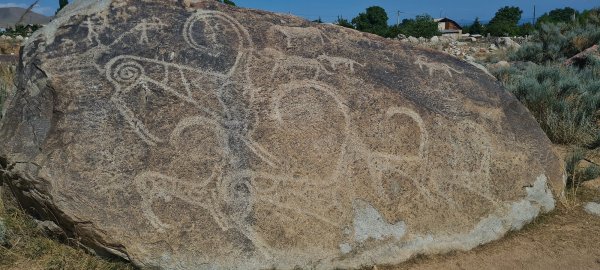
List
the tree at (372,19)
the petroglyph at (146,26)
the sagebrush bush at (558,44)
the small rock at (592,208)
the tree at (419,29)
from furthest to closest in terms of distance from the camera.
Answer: the tree at (372,19) < the tree at (419,29) < the sagebrush bush at (558,44) < the small rock at (592,208) < the petroglyph at (146,26)

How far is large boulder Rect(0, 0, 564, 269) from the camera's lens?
2.74 meters

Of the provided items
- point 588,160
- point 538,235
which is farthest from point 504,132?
point 588,160

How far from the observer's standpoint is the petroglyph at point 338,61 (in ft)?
11.4

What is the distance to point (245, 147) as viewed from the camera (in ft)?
9.67

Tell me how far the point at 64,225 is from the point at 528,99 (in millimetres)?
4800

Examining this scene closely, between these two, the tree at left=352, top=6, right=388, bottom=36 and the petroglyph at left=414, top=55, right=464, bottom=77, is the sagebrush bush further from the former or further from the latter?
the tree at left=352, top=6, right=388, bottom=36

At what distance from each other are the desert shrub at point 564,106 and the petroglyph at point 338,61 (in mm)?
2793

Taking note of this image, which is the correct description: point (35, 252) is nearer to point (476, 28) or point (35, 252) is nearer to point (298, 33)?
point (298, 33)

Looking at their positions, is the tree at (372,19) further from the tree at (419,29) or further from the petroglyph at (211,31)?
the petroglyph at (211,31)

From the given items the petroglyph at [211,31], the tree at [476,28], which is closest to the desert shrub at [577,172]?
the petroglyph at [211,31]

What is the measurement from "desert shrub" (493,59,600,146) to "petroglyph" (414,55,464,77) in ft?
6.78

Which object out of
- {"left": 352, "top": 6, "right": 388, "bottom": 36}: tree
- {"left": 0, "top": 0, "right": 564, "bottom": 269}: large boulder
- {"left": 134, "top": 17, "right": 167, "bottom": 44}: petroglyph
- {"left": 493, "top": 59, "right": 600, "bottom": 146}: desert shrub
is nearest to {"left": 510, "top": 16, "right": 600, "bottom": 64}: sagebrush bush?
{"left": 493, "top": 59, "right": 600, "bottom": 146}: desert shrub

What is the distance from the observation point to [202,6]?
11.3 feet

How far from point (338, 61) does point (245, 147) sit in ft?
3.08
